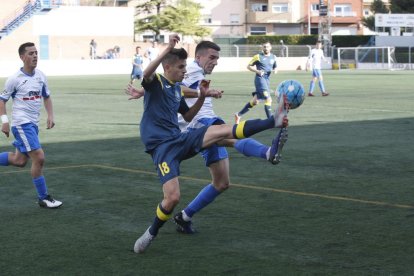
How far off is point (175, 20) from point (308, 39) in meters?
13.5

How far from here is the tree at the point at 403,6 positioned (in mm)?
74375

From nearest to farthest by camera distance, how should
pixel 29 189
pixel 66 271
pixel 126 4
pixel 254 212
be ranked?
1. pixel 66 271
2. pixel 254 212
3. pixel 29 189
4. pixel 126 4

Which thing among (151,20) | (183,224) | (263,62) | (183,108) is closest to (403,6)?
(151,20)

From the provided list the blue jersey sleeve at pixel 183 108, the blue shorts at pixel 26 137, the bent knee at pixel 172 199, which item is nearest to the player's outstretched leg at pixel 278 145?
the bent knee at pixel 172 199

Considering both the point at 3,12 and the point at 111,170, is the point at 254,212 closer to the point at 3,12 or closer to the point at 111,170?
the point at 111,170

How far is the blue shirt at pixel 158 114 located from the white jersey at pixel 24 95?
101 inches

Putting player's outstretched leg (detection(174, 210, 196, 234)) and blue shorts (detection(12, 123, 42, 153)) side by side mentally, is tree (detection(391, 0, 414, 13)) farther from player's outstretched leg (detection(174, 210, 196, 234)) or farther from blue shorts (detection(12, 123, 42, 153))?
player's outstretched leg (detection(174, 210, 196, 234))

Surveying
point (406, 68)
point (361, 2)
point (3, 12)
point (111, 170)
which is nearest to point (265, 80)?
point (111, 170)

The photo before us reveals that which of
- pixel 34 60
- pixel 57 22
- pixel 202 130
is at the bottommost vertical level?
pixel 202 130

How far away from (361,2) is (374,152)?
91.4m

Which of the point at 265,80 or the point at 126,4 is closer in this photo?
the point at 265,80

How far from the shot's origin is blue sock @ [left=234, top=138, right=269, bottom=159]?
7.31 meters

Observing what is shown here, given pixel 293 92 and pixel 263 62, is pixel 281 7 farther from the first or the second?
pixel 293 92

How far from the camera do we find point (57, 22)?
6888 centimetres
